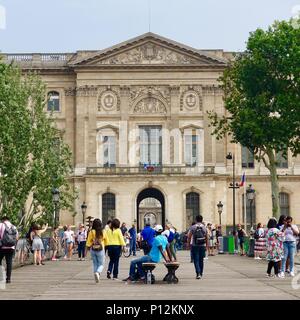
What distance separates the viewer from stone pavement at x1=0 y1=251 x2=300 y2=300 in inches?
861

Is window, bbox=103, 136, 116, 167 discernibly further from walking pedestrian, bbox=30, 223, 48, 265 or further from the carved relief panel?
walking pedestrian, bbox=30, 223, 48, 265

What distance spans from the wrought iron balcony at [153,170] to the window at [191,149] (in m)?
0.60

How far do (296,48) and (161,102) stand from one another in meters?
27.9

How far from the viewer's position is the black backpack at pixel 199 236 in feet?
95.1

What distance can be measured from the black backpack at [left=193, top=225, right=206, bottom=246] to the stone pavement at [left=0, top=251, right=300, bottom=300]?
3.75 ft

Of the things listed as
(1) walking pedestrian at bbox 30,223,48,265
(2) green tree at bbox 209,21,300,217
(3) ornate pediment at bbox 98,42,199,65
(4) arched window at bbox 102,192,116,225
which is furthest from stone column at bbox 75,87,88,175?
(1) walking pedestrian at bbox 30,223,48,265

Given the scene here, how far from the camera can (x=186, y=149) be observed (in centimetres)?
7538

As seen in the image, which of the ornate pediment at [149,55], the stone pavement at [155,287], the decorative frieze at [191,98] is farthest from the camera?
the decorative frieze at [191,98]

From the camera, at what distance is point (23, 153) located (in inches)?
1837

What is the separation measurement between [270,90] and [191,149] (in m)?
24.4

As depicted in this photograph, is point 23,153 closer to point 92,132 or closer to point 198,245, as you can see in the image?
point 198,245

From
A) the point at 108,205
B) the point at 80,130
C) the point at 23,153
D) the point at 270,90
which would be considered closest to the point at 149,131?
the point at 80,130

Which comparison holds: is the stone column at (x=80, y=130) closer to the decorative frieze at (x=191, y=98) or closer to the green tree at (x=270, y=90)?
Answer: the decorative frieze at (x=191, y=98)

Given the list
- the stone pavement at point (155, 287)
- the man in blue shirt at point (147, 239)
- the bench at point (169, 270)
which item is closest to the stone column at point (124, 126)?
the stone pavement at point (155, 287)
